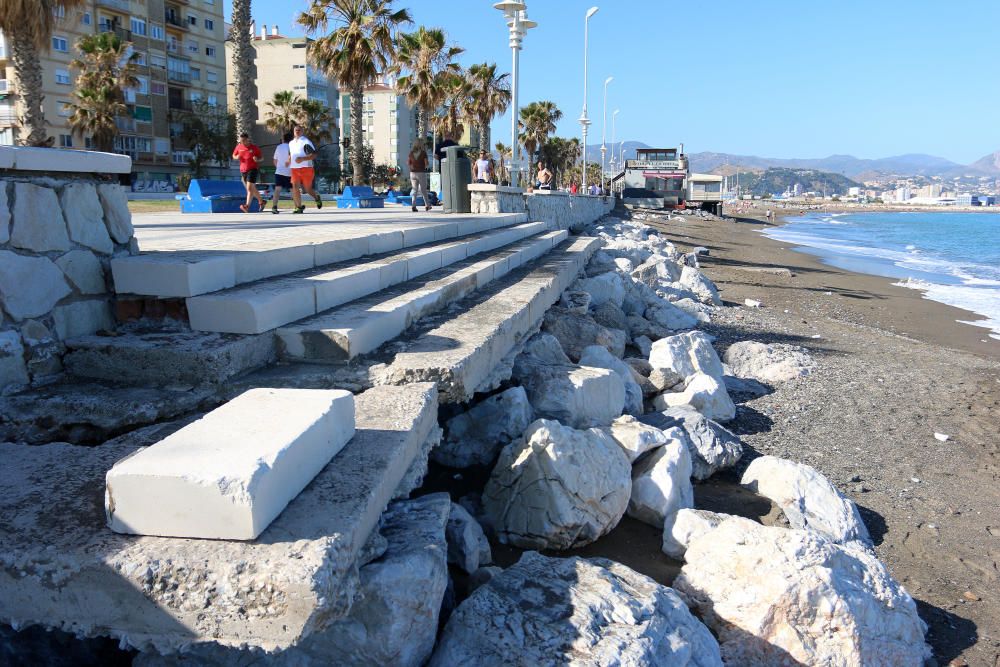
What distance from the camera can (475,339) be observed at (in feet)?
12.9

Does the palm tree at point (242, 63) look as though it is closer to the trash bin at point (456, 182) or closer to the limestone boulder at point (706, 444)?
the trash bin at point (456, 182)

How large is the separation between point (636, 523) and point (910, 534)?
70.3 inches

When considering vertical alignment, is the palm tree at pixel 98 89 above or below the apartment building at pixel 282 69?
below

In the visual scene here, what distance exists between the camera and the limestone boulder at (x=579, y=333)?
659 centimetres

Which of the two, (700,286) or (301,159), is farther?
(700,286)

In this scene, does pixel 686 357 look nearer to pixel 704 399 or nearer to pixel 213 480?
A: pixel 704 399

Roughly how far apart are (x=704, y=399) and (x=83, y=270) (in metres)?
4.31

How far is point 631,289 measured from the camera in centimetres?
998

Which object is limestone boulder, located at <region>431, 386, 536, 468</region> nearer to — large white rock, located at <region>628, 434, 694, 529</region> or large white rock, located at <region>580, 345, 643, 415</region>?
large white rock, located at <region>628, 434, 694, 529</region>

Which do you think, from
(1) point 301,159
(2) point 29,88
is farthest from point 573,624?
(2) point 29,88

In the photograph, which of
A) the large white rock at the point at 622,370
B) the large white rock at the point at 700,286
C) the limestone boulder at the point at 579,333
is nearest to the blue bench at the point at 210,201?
the large white rock at the point at 700,286

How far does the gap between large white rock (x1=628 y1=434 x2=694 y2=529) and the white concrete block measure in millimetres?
2439

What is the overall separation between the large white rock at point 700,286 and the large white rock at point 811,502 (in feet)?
26.0

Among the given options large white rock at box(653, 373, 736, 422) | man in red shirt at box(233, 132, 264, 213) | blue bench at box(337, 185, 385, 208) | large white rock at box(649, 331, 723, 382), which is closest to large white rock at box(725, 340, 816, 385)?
large white rock at box(649, 331, 723, 382)
